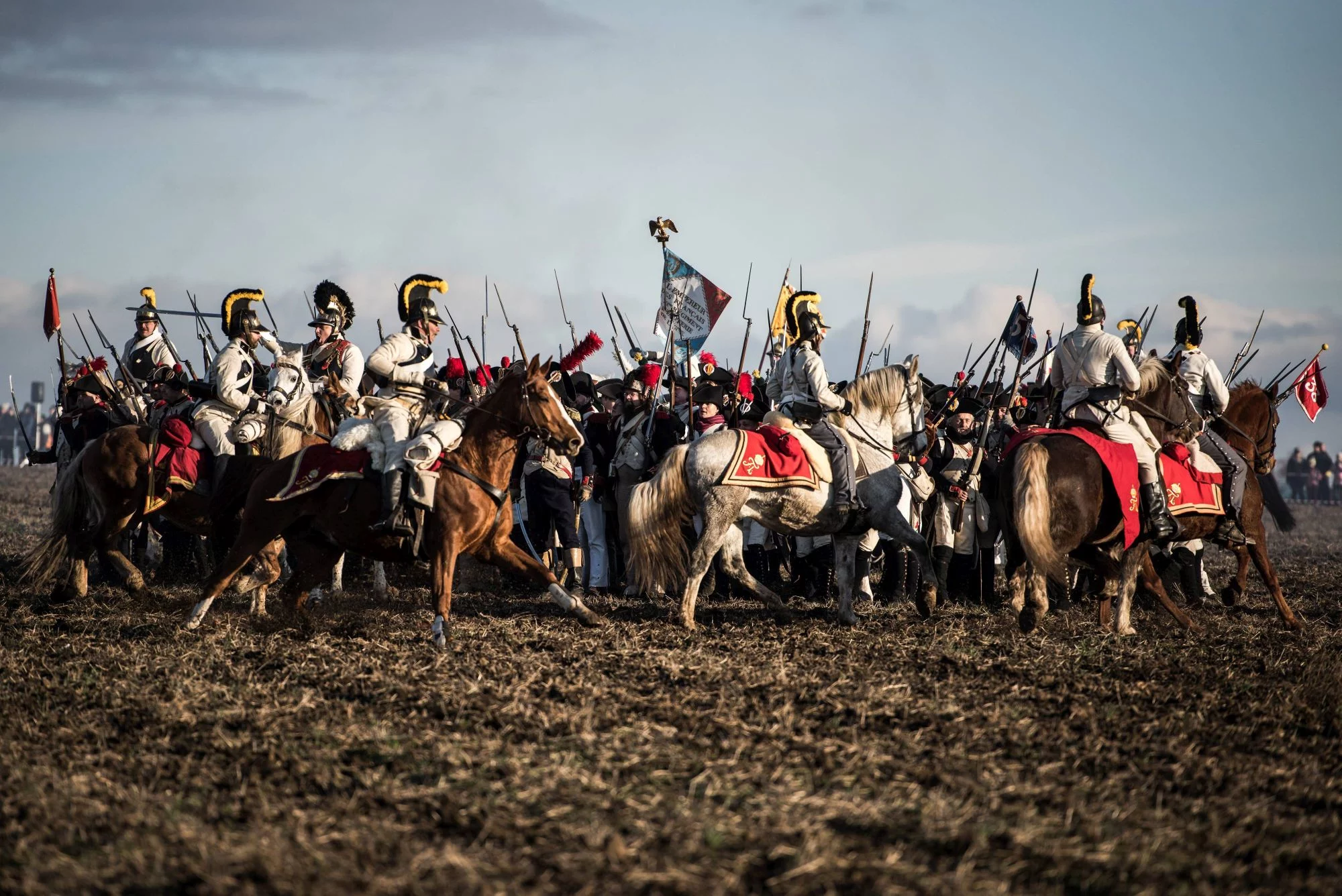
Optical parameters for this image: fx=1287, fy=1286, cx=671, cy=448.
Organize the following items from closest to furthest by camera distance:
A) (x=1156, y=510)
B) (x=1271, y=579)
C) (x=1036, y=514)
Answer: (x=1036, y=514), (x=1156, y=510), (x=1271, y=579)

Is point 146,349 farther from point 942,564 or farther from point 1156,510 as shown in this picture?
point 1156,510

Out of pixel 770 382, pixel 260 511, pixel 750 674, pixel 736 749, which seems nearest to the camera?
pixel 736 749

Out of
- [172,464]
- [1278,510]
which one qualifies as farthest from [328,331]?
[1278,510]

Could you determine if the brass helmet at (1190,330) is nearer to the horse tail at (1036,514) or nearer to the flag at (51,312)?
the horse tail at (1036,514)

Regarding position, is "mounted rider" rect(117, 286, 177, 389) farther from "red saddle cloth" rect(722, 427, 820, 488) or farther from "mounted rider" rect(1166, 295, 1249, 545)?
"mounted rider" rect(1166, 295, 1249, 545)

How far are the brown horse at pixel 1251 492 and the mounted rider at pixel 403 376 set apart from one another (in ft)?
22.1

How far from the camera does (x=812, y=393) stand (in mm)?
11523

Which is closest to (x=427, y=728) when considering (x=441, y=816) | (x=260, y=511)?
(x=441, y=816)

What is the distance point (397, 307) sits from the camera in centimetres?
1091

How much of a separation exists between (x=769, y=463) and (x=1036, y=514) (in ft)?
7.43

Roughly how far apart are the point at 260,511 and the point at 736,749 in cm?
554

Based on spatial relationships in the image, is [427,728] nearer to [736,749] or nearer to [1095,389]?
[736,749]

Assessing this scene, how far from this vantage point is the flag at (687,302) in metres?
14.8

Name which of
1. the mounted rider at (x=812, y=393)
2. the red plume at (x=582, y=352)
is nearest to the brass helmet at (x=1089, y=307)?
the mounted rider at (x=812, y=393)
